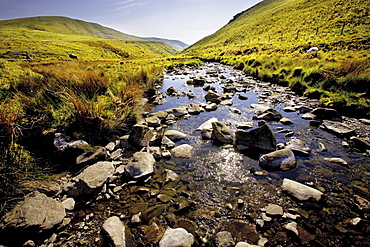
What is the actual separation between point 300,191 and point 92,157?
4615 millimetres

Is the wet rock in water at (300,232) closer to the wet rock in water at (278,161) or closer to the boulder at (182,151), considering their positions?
the wet rock in water at (278,161)

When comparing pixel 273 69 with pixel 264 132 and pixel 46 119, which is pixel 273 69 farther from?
pixel 46 119

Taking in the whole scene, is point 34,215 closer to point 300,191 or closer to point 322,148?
point 300,191

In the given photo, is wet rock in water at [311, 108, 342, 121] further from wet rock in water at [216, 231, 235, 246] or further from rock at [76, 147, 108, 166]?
rock at [76, 147, 108, 166]

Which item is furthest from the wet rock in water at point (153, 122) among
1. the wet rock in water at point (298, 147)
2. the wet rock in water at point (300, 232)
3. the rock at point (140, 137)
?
the wet rock in water at point (300, 232)

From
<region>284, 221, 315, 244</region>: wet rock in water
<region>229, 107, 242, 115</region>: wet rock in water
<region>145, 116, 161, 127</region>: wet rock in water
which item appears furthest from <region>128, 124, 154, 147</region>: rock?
<region>229, 107, 242, 115</region>: wet rock in water

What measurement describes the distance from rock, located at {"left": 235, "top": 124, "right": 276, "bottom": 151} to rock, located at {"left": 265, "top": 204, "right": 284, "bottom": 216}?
2.06 m

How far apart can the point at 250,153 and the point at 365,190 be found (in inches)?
88.6

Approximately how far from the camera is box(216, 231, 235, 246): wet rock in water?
2402mm

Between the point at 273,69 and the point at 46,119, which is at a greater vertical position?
the point at 273,69

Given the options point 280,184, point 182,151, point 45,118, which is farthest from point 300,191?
point 45,118

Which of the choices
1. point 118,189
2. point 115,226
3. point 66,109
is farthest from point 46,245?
point 66,109

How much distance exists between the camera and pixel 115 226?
2588 millimetres

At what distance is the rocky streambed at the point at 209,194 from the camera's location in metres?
2.46
